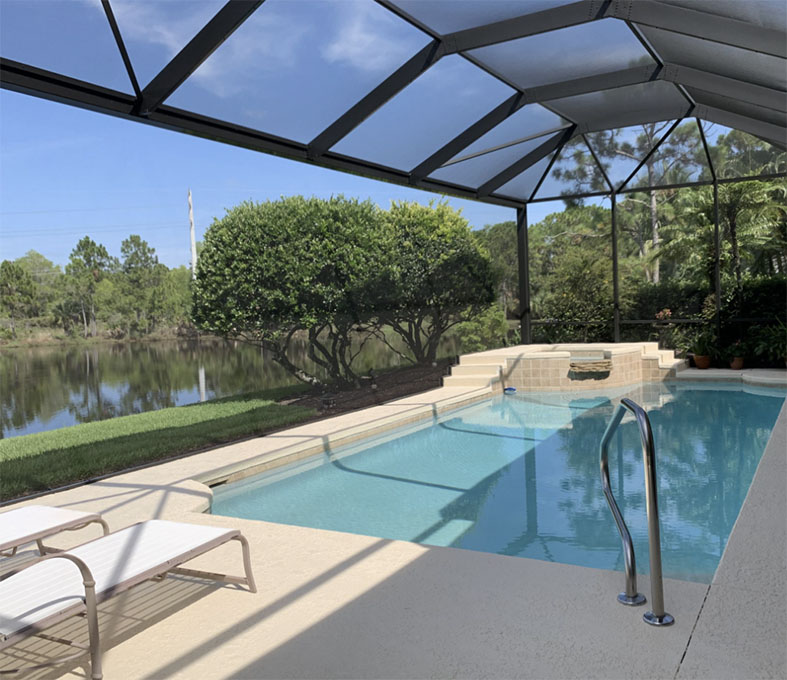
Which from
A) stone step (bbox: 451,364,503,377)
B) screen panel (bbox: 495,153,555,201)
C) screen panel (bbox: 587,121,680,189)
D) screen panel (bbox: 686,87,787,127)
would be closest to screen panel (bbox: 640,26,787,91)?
screen panel (bbox: 686,87,787,127)

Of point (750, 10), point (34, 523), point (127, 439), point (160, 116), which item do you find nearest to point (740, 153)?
point (750, 10)

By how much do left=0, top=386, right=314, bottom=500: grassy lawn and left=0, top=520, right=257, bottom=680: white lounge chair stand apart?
10.2 ft

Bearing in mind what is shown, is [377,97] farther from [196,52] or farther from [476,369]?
[476,369]

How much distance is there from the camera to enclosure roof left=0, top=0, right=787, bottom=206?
219 inches

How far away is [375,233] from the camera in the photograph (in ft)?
35.9

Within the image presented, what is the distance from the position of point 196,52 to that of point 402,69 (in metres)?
2.63

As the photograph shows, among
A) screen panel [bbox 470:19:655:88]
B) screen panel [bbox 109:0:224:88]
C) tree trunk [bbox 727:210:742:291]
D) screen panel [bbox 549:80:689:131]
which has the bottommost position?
tree trunk [bbox 727:210:742:291]

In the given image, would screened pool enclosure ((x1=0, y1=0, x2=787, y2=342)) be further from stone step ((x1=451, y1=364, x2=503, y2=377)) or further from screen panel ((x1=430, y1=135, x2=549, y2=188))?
stone step ((x1=451, y1=364, x2=503, y2=377))

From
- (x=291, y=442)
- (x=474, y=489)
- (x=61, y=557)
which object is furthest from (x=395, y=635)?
(x=291, y=442)

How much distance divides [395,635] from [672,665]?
113cm

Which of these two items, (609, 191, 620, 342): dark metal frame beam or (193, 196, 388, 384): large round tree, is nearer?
(193, 196, 388, 384): large round tree

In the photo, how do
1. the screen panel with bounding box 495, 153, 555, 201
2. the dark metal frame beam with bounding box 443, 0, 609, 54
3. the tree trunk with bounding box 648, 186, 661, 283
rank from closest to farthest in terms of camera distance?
the dark metal frame beam with bounding box 443, 0, 609, 54 → the screen panel with bounding box 495, 153, 555, 201 → the tree trunk with bounding box 648, 186, 661, 283

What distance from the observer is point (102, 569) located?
10.3ft

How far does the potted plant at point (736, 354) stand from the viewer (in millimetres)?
13398
